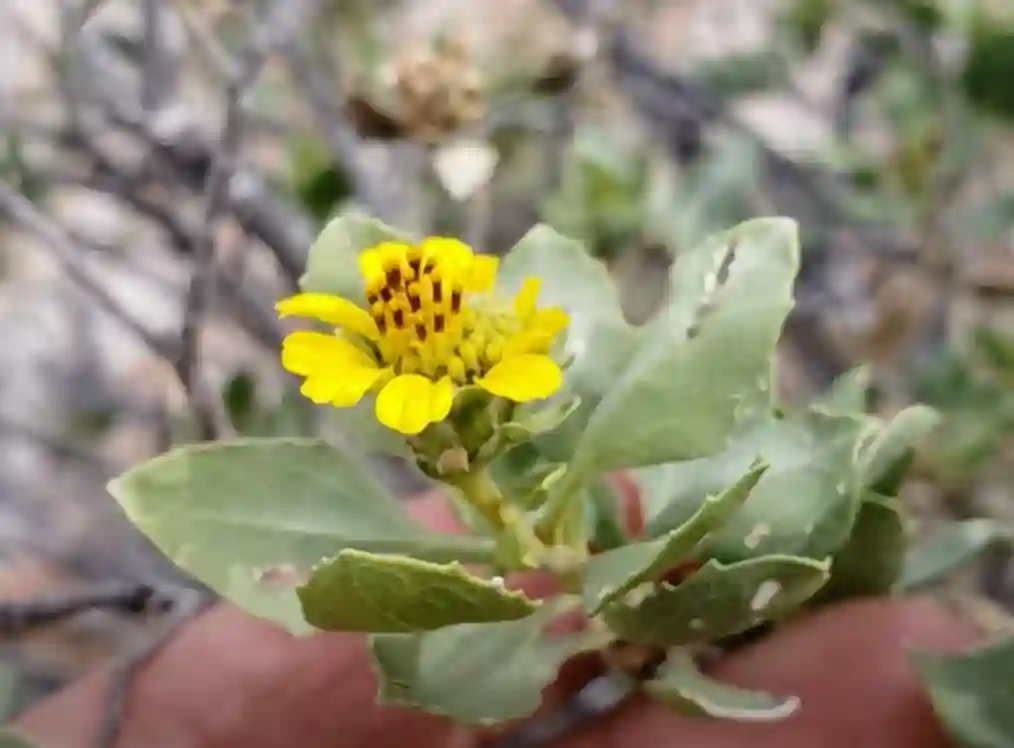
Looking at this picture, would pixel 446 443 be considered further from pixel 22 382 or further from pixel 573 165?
pixel 22 382

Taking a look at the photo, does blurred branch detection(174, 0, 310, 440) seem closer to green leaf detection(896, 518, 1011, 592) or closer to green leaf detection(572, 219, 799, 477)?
green leaf detection(572, 219, 799, 477)

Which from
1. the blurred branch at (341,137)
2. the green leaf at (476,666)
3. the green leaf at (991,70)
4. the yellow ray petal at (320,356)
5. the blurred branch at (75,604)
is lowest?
the green leaf at (476,666)

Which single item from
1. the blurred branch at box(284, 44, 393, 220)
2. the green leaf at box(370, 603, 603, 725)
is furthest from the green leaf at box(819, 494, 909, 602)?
the blurred branch at box(284, 44, 393, 220)

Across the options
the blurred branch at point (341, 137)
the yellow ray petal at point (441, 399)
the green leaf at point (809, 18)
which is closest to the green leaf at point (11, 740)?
the yellow ray petal at point (441, 399)

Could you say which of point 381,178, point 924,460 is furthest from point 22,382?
point 924,460

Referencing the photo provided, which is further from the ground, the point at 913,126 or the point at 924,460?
the point at 913,126

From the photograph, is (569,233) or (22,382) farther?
(22,382)

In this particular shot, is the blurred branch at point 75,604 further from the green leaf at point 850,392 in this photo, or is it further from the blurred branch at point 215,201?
the green leaf at point 850,392
